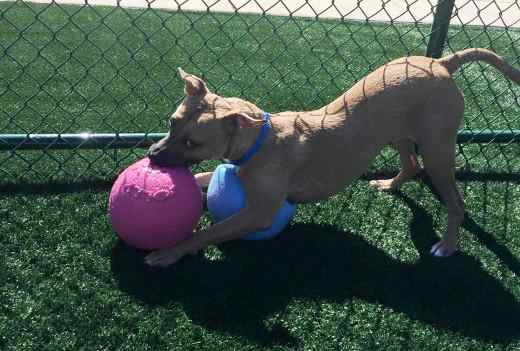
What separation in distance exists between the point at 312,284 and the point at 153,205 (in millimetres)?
1042

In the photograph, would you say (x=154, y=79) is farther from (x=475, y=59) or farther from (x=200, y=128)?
(x=475, y=59)

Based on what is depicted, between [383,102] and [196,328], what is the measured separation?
1.74m

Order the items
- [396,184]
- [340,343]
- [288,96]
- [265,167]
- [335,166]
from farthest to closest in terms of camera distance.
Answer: [288,96]
[396,184]
[335,166]
[265,167]
[340,343]

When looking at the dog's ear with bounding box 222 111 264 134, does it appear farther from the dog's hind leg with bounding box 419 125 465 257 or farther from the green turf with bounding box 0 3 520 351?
the dog's hind leg with bounding box 419 125 465 257

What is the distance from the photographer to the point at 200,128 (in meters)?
3.07

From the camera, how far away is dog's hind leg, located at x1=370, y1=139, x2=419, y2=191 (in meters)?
4.23

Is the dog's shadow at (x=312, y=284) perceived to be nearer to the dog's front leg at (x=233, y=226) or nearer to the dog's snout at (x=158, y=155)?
the dog's front leg at (x=233, y=226)

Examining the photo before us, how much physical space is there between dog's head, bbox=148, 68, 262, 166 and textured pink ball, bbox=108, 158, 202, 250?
0.10m

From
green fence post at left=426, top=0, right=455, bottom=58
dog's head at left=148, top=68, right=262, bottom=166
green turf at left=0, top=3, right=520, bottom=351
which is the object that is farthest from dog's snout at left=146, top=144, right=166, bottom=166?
green fence post at left=426, top=0, right=455, bottom=58

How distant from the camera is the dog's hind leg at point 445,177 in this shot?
11.7ft

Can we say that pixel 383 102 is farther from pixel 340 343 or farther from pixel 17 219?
pixel 17 219

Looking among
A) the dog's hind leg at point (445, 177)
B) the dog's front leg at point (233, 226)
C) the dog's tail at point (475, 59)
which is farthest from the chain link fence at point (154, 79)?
the dog's front leg at point (233, 226)

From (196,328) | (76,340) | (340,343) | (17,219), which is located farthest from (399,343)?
(17,219)

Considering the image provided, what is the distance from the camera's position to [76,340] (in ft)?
9.25
